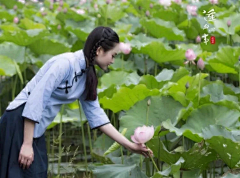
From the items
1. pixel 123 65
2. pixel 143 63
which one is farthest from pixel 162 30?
pixel 123 65

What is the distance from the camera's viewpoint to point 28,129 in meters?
1.82

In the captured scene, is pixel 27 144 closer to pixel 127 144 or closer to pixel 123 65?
pixel 127 144

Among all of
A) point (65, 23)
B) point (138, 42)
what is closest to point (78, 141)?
point (138, 42)

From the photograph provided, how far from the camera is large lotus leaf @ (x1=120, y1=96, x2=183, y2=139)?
7.97 ft

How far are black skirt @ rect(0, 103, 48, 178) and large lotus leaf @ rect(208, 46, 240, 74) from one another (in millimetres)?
1468

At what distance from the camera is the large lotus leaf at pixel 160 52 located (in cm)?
336

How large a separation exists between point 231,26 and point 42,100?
92.9 inches

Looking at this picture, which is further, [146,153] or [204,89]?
[204,89]

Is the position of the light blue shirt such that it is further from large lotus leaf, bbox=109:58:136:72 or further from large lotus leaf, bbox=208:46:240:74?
large lotus leaf, bbox=109:58:136:72

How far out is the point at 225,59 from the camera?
311cm

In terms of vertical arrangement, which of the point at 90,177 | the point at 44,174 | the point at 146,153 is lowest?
the point at 90,177

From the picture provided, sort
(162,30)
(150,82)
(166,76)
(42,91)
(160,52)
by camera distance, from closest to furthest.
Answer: (42,91)
(150,82)
(166,76)
(160,52)
(162,30)

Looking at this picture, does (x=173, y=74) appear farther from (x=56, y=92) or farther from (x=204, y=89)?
(x=56, y=92)

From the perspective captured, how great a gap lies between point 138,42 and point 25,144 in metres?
2.13
